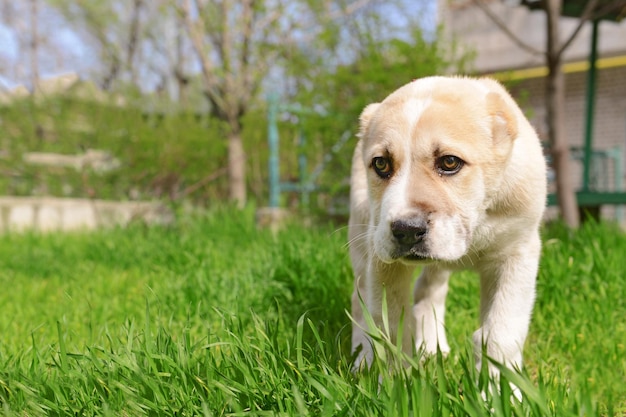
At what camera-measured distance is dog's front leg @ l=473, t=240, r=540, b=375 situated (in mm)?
2713

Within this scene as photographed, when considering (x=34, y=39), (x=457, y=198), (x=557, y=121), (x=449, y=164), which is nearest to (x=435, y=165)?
(x=449, y=164)

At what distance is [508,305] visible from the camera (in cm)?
279

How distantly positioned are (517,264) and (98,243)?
4748 mm

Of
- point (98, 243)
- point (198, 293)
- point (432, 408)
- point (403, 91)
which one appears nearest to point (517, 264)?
point (403, 91)

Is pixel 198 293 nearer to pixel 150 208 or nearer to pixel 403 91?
pixel 403 91

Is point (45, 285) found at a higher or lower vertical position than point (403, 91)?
lower

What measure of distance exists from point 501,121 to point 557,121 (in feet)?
13.1

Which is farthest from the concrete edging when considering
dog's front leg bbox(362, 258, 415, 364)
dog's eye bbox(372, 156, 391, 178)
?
dog's eye bbox(372, 156, 391, 178)

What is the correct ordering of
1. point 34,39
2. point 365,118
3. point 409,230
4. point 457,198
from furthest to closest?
1. point 34,39
2. point 365,118
3. point 457,198
4. point 409,230

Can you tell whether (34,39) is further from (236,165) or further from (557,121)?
(557,121)

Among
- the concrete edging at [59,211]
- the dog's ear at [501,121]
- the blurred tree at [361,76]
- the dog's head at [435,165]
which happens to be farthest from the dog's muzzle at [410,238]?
the concrete edging at [59,211]

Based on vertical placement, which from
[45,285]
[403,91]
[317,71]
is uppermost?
[317,71]

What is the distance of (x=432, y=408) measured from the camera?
6.25ft

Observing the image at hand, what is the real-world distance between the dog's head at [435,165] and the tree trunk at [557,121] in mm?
3736
